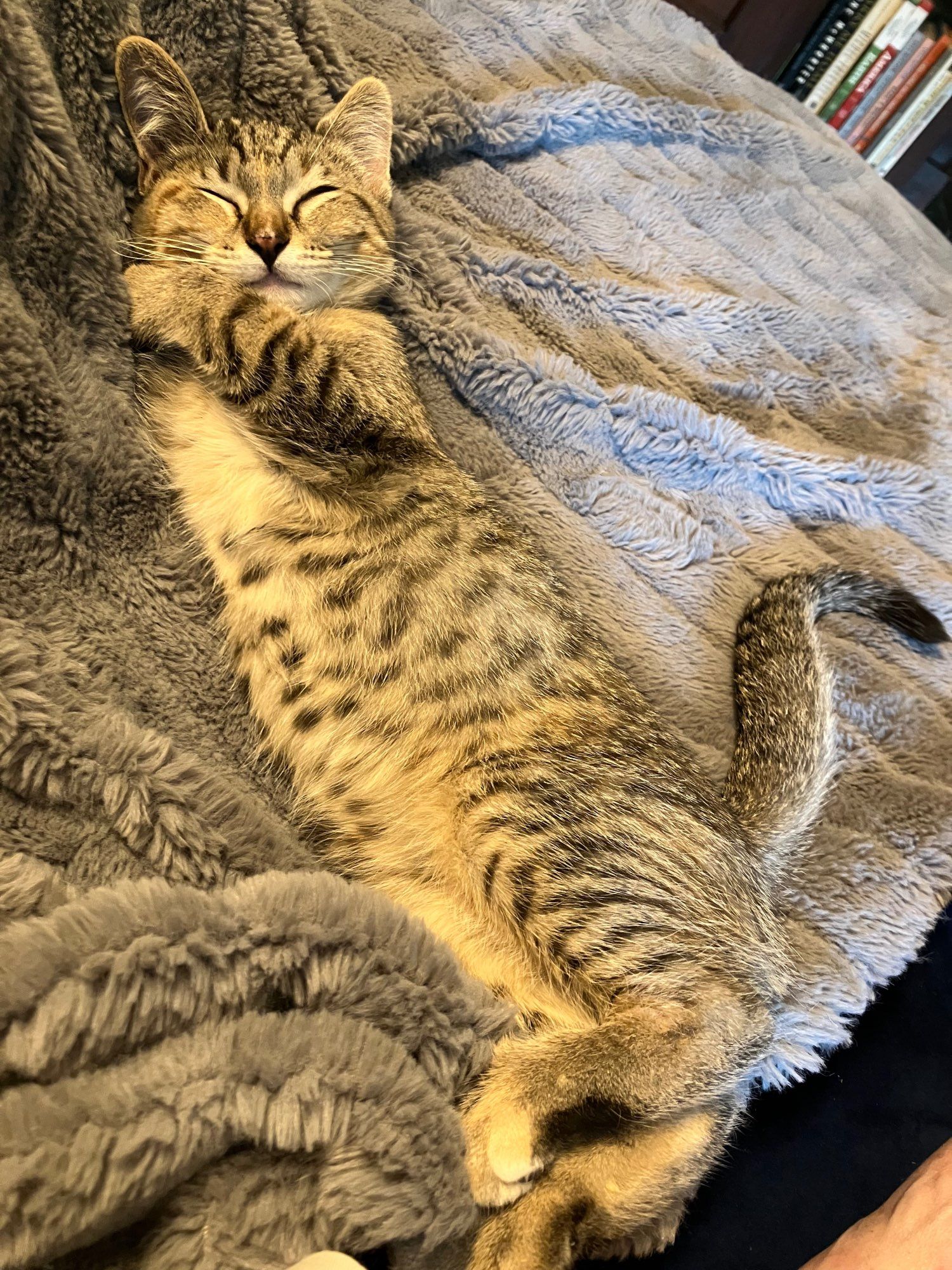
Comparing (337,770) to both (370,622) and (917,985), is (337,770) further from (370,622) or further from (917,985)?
(917,985)

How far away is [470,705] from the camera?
1.15 m

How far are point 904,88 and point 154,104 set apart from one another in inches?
111

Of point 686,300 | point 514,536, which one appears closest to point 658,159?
point 686,300

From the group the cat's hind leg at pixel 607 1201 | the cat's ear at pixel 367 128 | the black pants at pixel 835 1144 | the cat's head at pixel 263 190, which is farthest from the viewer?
the cat's ear at pixel 367 128

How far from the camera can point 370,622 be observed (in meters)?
1.19

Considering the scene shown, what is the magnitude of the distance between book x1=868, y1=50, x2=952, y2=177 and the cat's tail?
242 centimetres

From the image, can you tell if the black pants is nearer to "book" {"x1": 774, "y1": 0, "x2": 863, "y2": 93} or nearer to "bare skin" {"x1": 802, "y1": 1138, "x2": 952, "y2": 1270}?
"bare skin" {"x1": 802, "y1": 1138, "x2": 952, "y2": 1270}

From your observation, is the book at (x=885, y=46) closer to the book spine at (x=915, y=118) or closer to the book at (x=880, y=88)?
the book at (x=880, y=88)

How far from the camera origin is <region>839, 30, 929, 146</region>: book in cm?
261

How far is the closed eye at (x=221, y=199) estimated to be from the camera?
1.25 metres

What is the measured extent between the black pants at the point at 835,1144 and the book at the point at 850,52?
112 inches

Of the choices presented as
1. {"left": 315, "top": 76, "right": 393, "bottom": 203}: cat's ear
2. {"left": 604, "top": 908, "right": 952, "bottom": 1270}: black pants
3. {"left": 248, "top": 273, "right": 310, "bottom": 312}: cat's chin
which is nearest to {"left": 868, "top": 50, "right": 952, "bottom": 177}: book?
{"left": 315, "top": 76, "right": 393, "bottom": 203}: cat's ear

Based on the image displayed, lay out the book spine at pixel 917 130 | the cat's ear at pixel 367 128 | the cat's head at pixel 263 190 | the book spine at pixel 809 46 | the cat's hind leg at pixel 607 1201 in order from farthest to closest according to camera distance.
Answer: the book spine at pixel 917 130
the book spine at pixel 809 46
the cat's ear at pixel 367 128
the cat's head at pixel 263 190
the cat's hind leg at pixel 607 1201

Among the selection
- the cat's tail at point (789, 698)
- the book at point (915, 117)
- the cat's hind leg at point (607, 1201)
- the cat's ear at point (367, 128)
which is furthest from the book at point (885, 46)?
the cat's hind leg at point (607, 1201)
